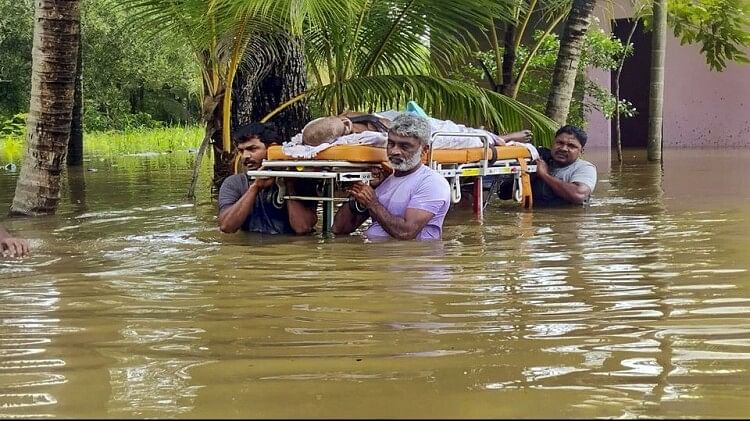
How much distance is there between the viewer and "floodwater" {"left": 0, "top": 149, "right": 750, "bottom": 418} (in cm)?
311

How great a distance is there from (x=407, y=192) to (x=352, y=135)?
583mm

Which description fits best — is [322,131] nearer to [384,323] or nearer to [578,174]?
[384,323]

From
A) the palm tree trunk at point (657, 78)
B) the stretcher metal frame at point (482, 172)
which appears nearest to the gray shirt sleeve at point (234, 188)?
the stretcher metal frame at point (482, 172)

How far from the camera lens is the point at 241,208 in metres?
7.48

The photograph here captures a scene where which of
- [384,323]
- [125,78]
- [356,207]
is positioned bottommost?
[384,323]

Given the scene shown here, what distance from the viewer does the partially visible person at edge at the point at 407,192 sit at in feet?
23.3

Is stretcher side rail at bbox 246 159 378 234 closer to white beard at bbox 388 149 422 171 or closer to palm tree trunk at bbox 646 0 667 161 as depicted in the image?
white beard at bbox 388 149 422 171

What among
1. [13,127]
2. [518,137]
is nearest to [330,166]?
[518,137]

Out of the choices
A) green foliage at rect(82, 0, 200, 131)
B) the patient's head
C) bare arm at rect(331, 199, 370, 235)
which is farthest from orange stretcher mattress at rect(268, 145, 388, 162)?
green foliage at rect(82, 0, 200, 131)

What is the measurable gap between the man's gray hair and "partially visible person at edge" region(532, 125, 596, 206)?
267 cm

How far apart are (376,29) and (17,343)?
795 cm

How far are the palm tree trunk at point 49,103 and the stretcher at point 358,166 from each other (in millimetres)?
2593

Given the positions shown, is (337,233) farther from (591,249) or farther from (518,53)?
(518,53)

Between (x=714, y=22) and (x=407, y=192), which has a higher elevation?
(x=714, y=22)
